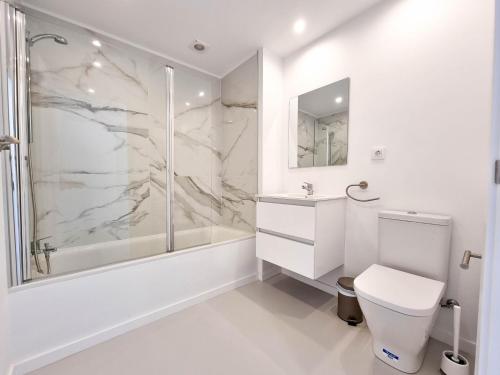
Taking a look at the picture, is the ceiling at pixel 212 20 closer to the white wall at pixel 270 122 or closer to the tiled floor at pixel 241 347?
the white wall at pixel 270 122

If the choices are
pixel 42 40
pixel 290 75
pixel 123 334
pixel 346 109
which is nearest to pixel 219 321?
pixel 123 334

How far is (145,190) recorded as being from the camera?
235 cm

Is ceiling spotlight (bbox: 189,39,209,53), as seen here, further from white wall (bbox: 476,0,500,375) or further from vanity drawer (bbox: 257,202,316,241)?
white wall (bbox: 476,0,500,375)

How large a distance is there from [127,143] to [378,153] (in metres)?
2.32

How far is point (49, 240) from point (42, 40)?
162 centimetres

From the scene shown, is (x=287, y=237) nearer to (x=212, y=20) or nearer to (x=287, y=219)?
(x=287, y=219)

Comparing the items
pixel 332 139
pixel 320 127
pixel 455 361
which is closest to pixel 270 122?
pixel 320 127

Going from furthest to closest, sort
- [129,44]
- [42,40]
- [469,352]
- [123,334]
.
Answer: [129,44]
[42,40]
[123,334]
[469,352]

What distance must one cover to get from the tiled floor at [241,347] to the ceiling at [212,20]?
7.76 ft

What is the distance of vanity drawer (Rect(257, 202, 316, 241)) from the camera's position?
1.59 metres

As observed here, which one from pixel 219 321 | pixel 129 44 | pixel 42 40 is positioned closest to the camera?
pixel 219 321

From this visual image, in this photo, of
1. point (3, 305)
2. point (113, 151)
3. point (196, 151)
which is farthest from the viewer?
point (196, 151)

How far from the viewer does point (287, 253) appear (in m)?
1.76

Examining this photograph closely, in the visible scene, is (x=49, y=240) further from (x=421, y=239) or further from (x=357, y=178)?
(x=421, y=239)
